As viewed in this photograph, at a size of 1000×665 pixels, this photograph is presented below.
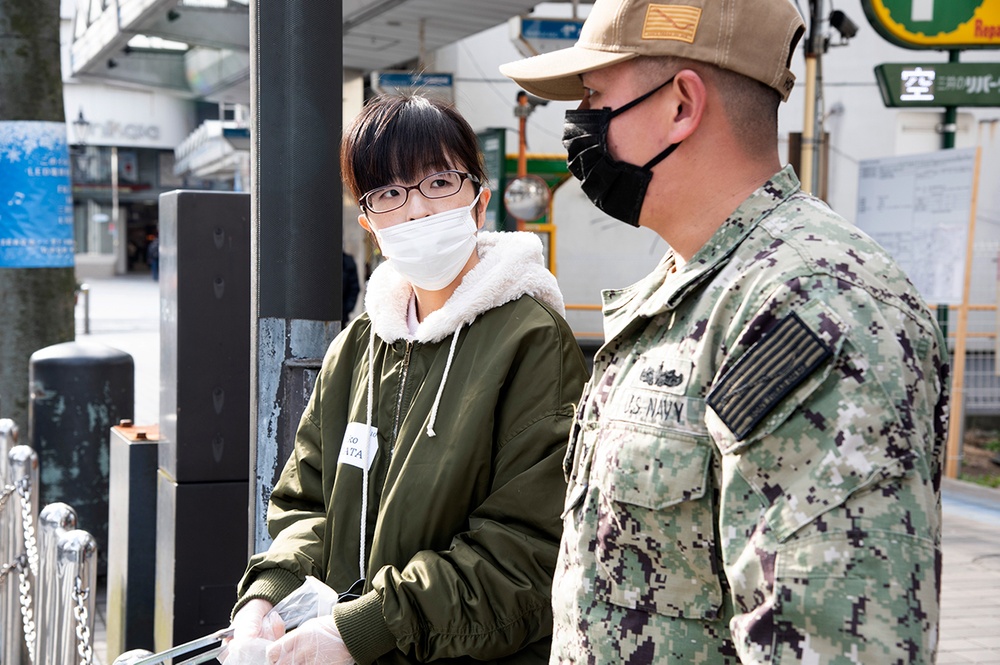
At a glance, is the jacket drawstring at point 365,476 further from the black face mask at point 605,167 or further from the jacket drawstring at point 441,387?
the black face mask at point 605,167

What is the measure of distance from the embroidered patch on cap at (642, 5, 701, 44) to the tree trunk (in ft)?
18.0

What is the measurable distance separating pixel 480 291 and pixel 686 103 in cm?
78

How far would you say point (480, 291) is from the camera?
211 cm

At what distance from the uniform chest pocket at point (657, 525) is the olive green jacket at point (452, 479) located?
55 cm

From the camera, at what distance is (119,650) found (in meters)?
4.26

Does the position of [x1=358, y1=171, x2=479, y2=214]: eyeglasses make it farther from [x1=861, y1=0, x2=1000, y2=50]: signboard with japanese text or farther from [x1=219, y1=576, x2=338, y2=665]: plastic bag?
[x1=861, y1=0, x2=1000, y2=50]: signboard with japanese text

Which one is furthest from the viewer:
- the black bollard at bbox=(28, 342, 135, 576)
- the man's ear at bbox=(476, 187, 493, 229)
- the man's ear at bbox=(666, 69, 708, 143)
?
the black bollard at bbox=(28, 342, 135, 576)

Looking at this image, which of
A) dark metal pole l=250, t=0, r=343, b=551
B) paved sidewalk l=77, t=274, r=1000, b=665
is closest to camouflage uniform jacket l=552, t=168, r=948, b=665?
dark metal pole l=250, t=0, r=343, b=551

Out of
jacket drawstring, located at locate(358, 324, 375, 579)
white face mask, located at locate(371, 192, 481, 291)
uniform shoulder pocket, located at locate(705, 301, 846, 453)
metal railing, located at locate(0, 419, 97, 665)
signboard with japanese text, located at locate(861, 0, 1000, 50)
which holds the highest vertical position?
signboard with japanese text, located at locate(861, 0, 1000, 50)

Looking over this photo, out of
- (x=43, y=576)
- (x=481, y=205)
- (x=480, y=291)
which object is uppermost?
(x=481, y=205)

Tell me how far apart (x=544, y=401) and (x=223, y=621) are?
227 centimetres

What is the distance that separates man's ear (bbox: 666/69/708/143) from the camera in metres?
1.39

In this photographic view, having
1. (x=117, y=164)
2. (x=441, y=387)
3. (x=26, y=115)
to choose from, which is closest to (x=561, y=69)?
(x=441, y=387)

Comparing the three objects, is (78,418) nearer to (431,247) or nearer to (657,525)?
(431,247)
